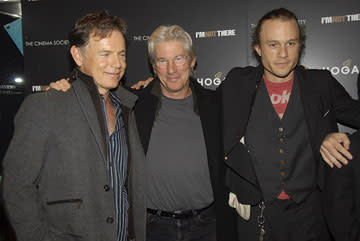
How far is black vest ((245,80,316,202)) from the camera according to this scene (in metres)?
1.86

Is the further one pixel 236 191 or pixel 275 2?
pixel 275 2

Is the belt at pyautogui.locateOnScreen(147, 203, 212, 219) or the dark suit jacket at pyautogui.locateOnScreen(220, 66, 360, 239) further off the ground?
the dark suit jacket at pyautogui.locateOnScreen(220, 66, 360, 239)

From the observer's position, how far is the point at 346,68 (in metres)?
3.17

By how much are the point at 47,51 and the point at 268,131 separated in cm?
309

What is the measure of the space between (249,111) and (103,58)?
1063mm

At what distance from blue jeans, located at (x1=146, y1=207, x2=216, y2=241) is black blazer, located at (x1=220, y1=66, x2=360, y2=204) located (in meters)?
0.34

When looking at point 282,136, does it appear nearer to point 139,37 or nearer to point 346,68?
point 346,68

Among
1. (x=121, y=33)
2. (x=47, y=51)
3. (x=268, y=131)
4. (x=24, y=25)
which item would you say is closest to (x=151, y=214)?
(x=268, y=131)

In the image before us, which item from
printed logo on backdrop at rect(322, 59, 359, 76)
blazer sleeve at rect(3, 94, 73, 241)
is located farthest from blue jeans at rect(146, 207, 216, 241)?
printed logo on backdrop at rect(322, 59, 359, 76)

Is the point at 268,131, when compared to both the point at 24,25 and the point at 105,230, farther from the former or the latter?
the point at 24,25

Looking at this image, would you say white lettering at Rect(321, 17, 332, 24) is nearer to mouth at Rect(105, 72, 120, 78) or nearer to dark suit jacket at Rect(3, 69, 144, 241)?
mouth at Rect(105, 72, 120, 78)

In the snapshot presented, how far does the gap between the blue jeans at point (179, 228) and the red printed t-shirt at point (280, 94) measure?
3.05 feet

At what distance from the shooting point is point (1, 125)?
15.2 feet

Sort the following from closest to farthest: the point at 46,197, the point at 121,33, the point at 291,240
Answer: the point at 46,197 → the point at 121,33 → the point at 291,240
